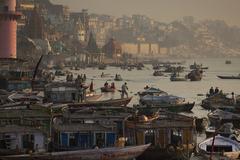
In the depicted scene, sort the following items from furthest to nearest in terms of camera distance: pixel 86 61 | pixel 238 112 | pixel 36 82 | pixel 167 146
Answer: pixel 86 61 < pixel 36 82 < pixel 238 112 < pixel 167 146

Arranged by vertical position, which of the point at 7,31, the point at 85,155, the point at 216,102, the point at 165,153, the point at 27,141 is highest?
the point at 7,31

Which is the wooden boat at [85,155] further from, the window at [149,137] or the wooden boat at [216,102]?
the wooden boat at [216,102]

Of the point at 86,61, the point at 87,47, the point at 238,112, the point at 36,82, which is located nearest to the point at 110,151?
the point at 238,112

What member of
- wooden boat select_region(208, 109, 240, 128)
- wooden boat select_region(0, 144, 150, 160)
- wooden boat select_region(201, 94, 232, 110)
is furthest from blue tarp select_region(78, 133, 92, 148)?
wooden boat select_region(201, 94, 232, 110)

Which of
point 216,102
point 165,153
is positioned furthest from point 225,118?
point 165,153

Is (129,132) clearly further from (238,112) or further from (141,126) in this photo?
(238,112)

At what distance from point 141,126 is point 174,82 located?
169ft

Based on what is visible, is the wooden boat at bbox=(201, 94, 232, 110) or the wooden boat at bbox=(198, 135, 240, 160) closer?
the wooden boat at bbox=(198, 135, 240, 160)

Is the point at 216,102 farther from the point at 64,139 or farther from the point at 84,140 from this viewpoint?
the point at 64,139

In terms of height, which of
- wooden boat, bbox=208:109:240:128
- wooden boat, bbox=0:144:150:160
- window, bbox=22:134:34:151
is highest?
A: window, bbox=22:134:34:151

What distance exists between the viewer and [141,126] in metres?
19.1

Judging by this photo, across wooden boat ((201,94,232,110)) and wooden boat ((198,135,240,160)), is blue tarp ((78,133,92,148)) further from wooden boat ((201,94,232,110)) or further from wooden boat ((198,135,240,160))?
wooden boat ((201,94,232,110))

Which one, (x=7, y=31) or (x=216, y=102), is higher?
(x=7, y=31)

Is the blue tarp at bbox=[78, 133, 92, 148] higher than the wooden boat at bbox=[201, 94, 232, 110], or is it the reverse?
the blue tarp at bbox=[78, 133, 92, 148]
